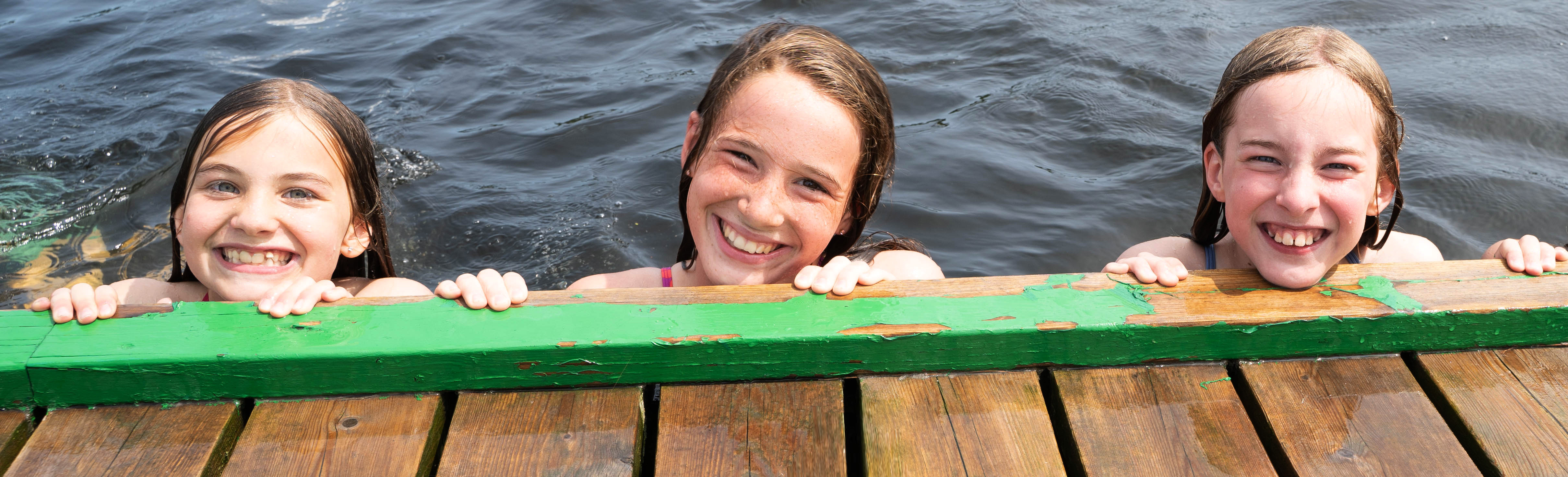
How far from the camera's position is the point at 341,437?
2.01 meters

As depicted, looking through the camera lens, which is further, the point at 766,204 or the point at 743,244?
the point at 743,244

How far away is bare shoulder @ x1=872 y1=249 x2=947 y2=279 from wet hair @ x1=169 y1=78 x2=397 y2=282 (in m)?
1.50

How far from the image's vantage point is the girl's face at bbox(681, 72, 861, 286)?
2.64m

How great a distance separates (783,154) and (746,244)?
1.01 ft

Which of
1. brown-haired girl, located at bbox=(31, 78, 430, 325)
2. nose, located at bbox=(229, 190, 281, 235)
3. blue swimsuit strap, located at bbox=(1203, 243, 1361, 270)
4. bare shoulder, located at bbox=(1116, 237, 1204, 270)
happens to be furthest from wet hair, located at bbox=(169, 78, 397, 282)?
blue swimsuit strap, located at bbox=(1203, 243, 1361, 270)

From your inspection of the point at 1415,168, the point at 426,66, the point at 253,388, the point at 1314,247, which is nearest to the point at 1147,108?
the point at 1415,168

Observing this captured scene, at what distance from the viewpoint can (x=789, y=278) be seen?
3023 mm

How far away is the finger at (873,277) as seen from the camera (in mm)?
2383

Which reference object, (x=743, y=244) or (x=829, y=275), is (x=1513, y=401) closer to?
(x=829, y=275)

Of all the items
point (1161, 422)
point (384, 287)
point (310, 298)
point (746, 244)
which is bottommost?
point (384, 287)

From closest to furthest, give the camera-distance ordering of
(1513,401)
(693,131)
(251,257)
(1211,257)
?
(1513,401) < (251,257) < (693,131) < (1211,257)

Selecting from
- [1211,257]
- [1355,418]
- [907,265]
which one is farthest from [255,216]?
[1211,257]

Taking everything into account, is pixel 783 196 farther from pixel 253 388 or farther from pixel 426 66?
pixel 426 66

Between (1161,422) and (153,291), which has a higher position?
(1161,422)
